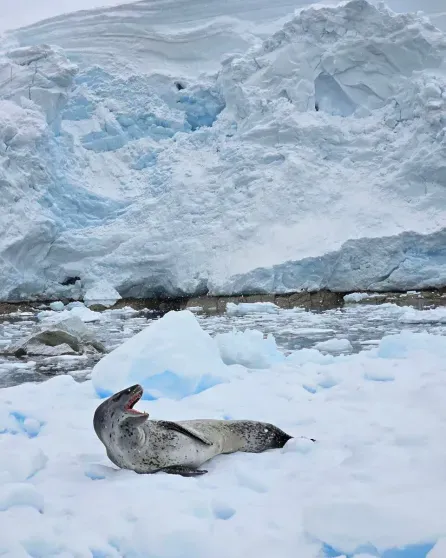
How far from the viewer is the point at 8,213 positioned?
1573cm

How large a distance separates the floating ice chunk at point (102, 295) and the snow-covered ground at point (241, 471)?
1210 cm

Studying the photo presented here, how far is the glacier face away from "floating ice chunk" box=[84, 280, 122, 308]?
0.24 meters

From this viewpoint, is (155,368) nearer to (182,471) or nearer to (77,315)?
(182,471)

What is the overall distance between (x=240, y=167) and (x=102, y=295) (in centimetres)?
532

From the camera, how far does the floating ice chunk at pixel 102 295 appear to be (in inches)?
629

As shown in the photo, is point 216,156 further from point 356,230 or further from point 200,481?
point 200,481

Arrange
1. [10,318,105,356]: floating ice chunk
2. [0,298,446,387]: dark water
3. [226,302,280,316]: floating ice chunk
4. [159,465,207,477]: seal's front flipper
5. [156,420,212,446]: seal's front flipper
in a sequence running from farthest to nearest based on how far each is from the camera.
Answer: [226,302,280,316]: floating ice chunk → [10,318,105,356]: floating ice chunk → [0,298,446,387]: dark water → [156,420,212,446]: seal's front flipper → [159,465,207,477]: seal's front flipper

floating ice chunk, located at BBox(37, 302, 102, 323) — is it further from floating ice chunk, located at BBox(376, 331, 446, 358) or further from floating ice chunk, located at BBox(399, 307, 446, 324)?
floating ice chunk, located at BBox(376, 331, 446, 358)

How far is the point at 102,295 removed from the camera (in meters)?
16.1

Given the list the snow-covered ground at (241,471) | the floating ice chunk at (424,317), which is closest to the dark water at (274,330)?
the floating ice chunk at (424,317)

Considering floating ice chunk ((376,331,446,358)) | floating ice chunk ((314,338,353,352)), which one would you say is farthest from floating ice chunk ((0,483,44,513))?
floating ice chunk ((314,338,353,352))

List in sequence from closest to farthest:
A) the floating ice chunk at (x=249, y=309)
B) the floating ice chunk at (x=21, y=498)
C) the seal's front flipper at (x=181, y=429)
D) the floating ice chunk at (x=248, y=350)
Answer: the floating ice chunk at (x=21, y=498) < the seal's front flipper at (x=181, y=429) < the floating ice chunk at (x=248, y=350) < the floating ice chunk at (x=249, y=309)

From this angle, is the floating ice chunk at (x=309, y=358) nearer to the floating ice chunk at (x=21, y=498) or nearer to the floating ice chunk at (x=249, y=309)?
the floating ice chunk at (x=21, y=498)

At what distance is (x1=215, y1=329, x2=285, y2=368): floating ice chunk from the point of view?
4.95 meters
